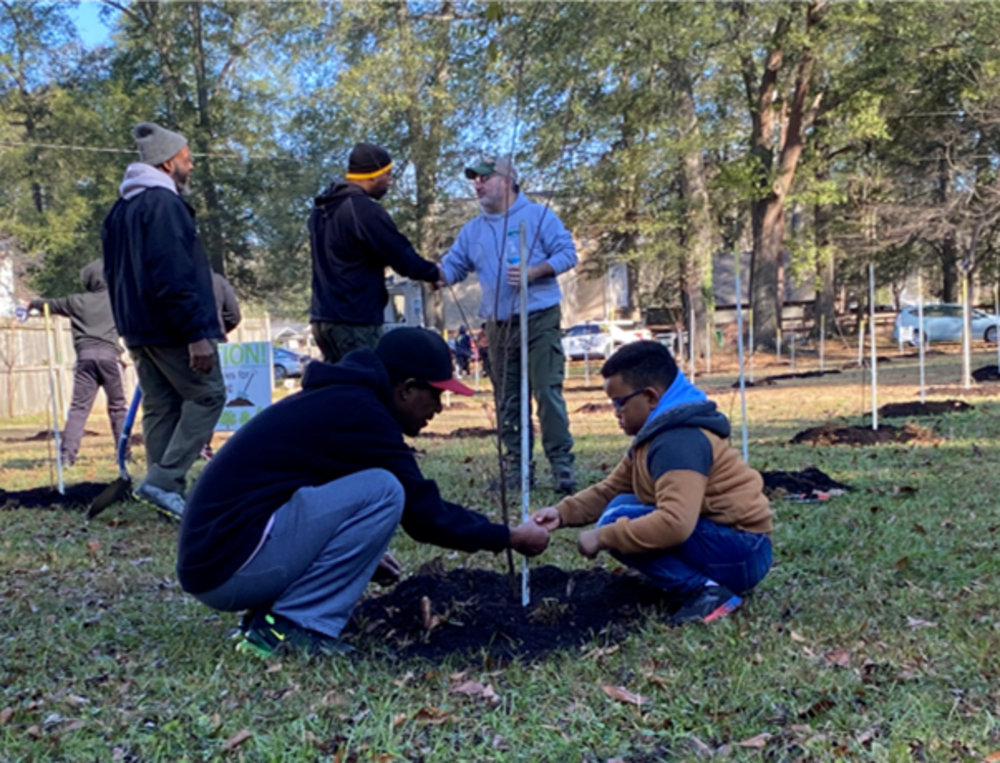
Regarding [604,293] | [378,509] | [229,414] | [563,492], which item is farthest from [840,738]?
[604,293]

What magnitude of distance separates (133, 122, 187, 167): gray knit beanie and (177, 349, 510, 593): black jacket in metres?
2.91


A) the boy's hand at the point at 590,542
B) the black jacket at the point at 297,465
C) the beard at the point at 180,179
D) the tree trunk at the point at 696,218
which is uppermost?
the tree trunk at the point at 696,218

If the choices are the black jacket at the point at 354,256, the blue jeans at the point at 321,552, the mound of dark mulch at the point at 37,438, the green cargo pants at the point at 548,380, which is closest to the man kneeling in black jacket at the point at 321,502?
the blue jeans at the point at 321,552

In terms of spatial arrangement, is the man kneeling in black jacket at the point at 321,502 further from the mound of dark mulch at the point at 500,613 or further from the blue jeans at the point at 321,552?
the mound of dark mulch at the point at 500,613

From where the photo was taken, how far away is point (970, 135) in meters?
28.1

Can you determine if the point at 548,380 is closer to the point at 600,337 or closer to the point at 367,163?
the point at 367,163

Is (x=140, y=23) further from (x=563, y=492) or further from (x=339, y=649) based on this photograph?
(x=339, y=649)

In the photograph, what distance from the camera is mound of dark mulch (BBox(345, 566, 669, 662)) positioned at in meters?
3.53

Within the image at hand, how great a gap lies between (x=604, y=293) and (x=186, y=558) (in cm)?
5675

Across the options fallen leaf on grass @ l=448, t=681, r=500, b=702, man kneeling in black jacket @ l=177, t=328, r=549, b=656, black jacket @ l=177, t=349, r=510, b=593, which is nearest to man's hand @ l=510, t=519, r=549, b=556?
man kneeling in black jacket @ l=177, t=328, r=549, b=656

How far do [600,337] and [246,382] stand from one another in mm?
28716

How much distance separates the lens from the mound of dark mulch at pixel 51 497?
7.12m

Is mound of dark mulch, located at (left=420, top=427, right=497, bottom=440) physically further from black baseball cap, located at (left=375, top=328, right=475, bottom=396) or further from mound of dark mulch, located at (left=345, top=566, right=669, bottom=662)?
black baseball cap, located at (left=375, top=328, right=475, bottom=396)

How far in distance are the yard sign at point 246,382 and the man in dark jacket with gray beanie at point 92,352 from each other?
1.98 meters
